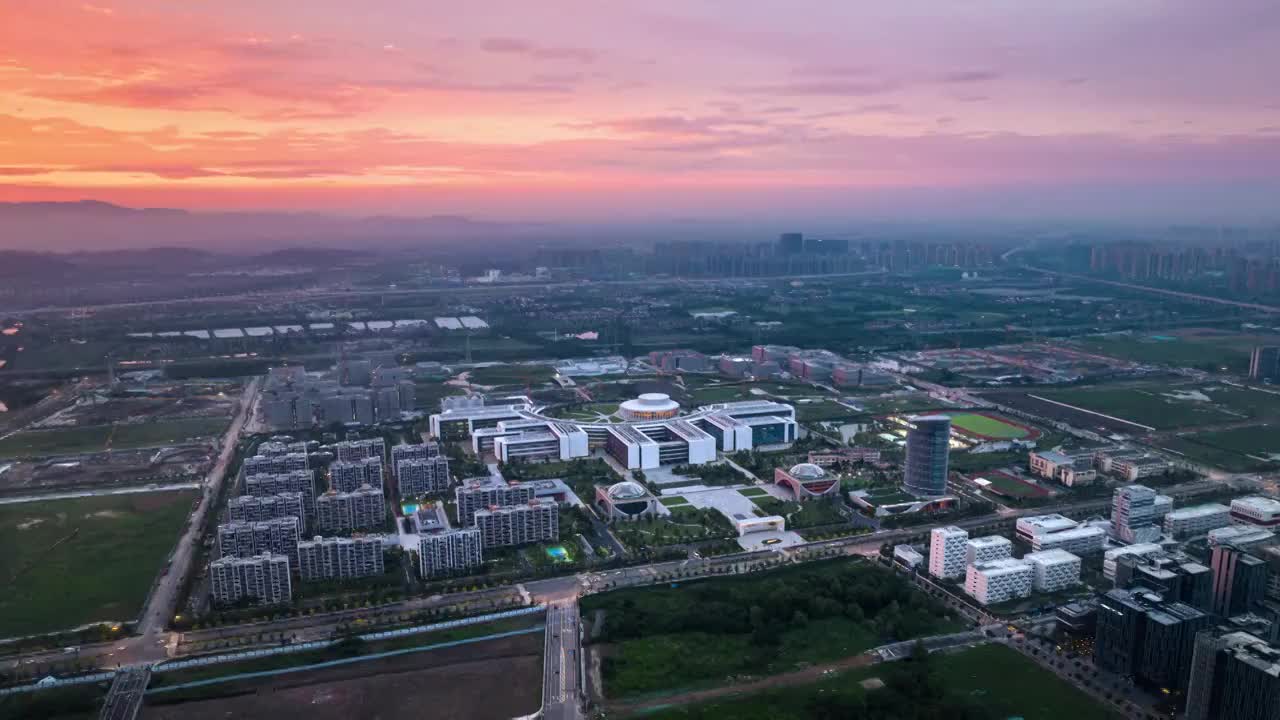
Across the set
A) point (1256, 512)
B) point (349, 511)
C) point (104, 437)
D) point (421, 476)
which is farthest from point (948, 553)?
point (104, 437)

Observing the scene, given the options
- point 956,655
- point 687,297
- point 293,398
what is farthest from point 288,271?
point 956,655

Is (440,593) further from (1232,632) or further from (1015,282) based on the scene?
(1015,282)

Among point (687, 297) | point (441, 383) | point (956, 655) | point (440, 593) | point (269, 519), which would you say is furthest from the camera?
point (687, 297)

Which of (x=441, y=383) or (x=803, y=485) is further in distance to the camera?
(x=441, y=383)

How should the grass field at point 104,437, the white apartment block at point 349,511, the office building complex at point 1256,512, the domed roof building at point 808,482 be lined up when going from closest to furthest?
the office building complex at point 1256,512 < the white apartment block at point 349,511 < the domed roof building at point 808,482 < the grass field at point 104,437

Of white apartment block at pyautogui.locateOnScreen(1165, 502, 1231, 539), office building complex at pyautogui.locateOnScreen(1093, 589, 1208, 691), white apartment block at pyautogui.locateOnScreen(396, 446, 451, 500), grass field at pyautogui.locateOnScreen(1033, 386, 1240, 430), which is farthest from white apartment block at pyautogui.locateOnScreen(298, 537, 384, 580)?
grass field at pyautogui.locateOnScreen(1033, 386, 1240, 430)

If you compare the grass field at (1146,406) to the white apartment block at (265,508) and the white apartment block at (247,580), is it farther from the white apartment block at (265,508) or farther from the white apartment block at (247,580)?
the white apartment block at (247,580)

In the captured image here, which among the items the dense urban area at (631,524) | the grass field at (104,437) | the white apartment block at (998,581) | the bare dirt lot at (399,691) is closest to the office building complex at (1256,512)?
the dense urban area at (631,524)
